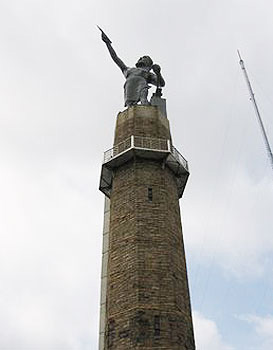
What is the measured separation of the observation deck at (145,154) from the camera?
93.9 feet

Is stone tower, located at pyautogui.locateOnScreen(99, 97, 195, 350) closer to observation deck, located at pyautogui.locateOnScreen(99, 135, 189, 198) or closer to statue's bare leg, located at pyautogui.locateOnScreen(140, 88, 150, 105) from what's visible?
observation deck, located at pyautogui.locateOnScreen(99, 135, 189, 198)

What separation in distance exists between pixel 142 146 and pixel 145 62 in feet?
31.6

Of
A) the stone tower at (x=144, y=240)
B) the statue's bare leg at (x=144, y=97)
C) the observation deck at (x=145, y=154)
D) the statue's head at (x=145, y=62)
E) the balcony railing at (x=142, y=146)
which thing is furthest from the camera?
the statue's head at (x=145, y=62)

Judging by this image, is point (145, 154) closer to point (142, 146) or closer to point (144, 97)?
point (142, 146)

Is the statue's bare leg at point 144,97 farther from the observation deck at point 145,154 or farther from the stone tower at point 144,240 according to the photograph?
the observation deck at point 145,154

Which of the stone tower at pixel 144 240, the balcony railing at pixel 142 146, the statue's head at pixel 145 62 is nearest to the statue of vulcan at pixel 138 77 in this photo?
the statue's head at pixel 145 62

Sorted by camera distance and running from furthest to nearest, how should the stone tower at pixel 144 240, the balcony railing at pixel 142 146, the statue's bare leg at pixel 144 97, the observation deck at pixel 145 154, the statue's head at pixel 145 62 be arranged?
the statue's head at pixel 145 62, the statue's bare leg at pixel 144 97, the balcony railing at pixel 142 146, the observation deck at pixel 145 154, the stone tower at pixel 144 240

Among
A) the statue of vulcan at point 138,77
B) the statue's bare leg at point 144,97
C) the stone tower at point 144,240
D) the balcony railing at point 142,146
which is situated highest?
the statue of vulcan at point 138,77

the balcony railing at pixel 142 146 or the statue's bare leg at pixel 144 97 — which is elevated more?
the statue's bare leg at pixel 144 97

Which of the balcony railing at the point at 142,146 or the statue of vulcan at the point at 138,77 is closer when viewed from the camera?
the balcony railing at the point at 142,146

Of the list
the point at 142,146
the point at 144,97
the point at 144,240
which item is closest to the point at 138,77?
the point at 144,97

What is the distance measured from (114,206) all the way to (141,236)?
3239 mm

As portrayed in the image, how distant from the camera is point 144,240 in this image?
25.3 meters

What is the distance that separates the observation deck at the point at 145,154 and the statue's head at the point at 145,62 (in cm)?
856
